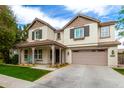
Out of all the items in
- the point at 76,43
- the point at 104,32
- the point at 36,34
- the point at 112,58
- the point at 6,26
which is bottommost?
the point at 112,58

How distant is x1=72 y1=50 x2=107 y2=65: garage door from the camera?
1730cm

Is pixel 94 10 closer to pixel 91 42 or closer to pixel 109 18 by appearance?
pixel 109 18

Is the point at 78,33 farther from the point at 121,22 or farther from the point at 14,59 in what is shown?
the point at 14,59

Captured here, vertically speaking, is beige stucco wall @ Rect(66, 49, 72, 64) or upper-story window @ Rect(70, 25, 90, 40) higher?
upper-story window @ Rect(70, 25, 90, 40)

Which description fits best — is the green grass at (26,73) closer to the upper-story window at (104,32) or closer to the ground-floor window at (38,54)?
the ground-floor window at (38,54)

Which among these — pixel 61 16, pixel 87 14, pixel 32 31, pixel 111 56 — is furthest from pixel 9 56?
pixel 111 56

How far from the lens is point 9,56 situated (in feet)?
74.0

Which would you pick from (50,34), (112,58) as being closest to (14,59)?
(50,34)

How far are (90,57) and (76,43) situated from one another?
8.52 ft

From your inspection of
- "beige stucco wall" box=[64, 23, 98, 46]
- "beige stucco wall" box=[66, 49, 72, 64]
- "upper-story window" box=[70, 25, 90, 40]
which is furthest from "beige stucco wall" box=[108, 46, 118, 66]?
"beige stucco wall" box=[66, 49, 72, 64]

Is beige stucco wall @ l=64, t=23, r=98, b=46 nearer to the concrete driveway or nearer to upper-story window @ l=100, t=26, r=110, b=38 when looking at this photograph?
upper-story window @ l=100, t=26, r=110, b=38

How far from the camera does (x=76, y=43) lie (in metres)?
19.0

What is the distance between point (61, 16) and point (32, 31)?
511cm

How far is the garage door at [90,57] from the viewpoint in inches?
681
